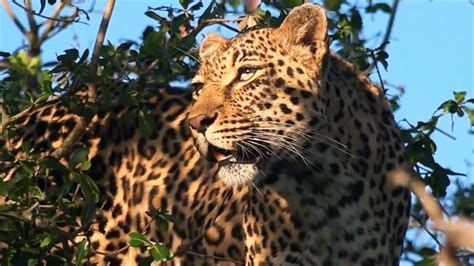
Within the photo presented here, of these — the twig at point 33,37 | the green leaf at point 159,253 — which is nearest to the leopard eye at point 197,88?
the green leaf at point 159,253

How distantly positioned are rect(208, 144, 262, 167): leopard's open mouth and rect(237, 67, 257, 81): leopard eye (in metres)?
0.38

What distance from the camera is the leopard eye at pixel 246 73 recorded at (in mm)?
4656

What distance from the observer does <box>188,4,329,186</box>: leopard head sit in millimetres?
4375

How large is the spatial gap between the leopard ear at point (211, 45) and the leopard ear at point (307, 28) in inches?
11.7

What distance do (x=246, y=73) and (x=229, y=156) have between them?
0.45 meters

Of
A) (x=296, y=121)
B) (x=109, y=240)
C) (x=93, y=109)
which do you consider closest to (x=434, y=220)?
(x=296, y=121)

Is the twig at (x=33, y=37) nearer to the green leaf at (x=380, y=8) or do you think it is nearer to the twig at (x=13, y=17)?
the twig at (x=13, y=17)

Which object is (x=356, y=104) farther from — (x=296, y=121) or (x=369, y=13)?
(x=369, y=13)

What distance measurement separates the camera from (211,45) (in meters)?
4.90

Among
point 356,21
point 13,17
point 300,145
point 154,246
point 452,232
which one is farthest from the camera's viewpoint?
point 13,17

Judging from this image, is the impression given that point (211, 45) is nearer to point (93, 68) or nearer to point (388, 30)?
point (93, 68)

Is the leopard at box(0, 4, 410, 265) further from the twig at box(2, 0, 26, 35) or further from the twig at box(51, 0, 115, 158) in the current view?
the twig at box(2, 0, 26, 35)

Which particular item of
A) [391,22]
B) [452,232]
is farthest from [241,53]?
[452,232]

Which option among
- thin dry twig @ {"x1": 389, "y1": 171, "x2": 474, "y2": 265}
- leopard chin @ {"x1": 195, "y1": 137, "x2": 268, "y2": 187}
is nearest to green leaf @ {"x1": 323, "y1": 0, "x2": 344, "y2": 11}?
leopard chin @ {"x1": 195, "y1": 137, "x2": 268, "y2": 187}
